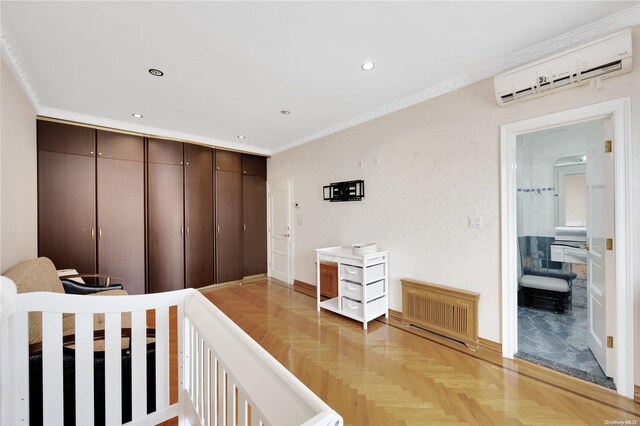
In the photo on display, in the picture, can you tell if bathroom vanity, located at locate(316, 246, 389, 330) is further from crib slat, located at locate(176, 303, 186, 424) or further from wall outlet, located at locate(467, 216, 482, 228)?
crib slat, located at locate(176, 303, 186, 424)

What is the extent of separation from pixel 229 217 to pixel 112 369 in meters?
3.43

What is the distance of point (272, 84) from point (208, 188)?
99.5 inches

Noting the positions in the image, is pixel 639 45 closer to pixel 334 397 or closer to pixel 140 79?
pixel 334 397

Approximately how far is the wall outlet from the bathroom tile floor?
1207 mm

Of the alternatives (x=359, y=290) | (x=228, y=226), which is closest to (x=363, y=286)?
(x=359, y=290)

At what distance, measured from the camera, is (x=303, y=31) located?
1.84 metres

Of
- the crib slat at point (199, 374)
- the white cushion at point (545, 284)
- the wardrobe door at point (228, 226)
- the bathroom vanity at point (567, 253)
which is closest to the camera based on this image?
the crib slat at point (199, 374)

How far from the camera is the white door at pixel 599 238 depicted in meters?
1.91

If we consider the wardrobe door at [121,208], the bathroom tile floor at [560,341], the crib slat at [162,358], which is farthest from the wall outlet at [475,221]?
the wardrobe door at [121,208]

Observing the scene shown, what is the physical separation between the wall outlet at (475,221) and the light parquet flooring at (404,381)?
1208 millimetres

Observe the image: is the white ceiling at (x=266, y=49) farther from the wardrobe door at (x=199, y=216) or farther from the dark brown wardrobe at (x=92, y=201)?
the wardrobe door at (x=199, y=216)

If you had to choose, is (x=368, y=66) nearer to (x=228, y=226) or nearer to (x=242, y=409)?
(x=242, y=409)

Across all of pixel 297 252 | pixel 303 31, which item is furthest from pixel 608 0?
pixel 297 252

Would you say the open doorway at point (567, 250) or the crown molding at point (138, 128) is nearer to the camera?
the open doorway at point (567, 250)
